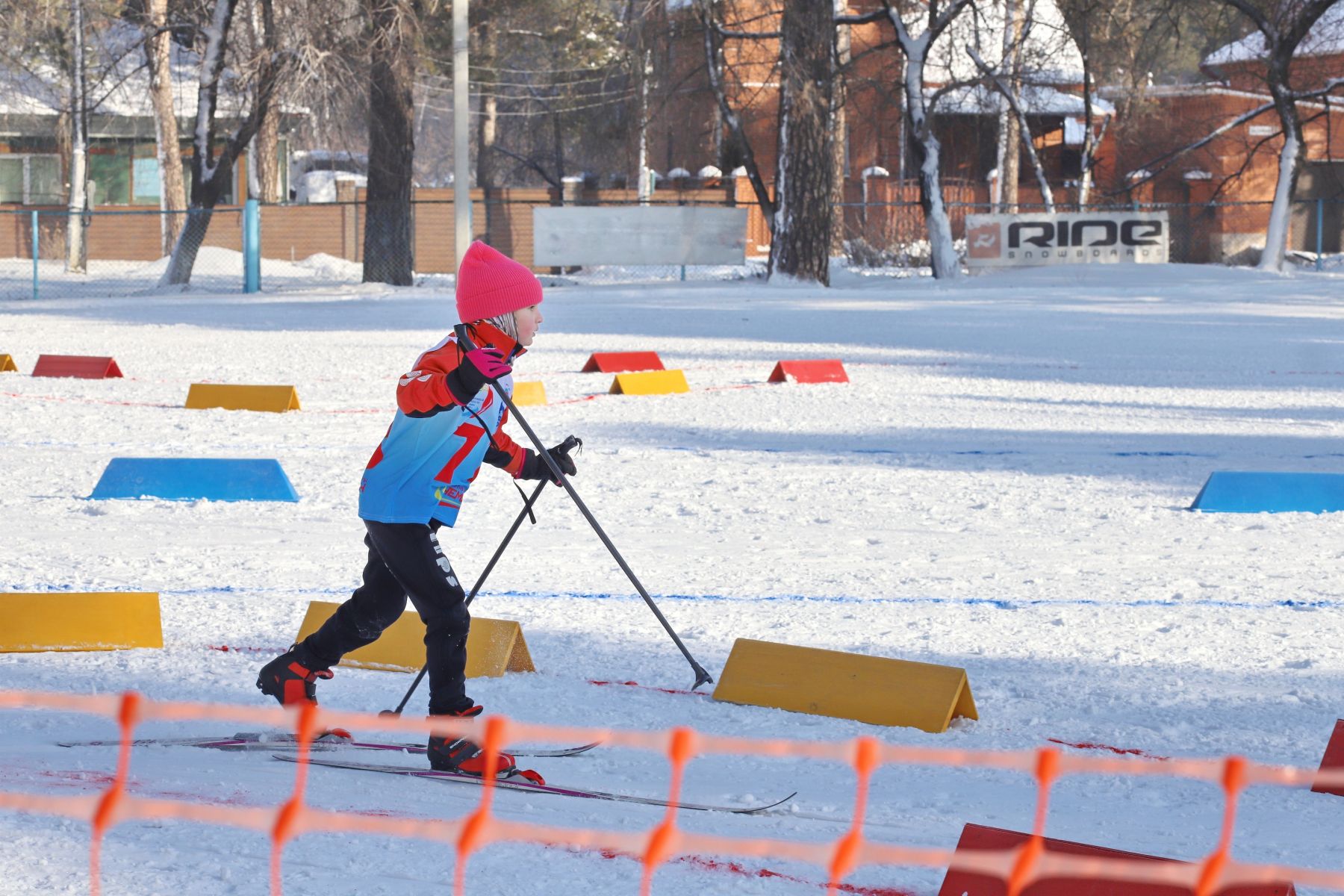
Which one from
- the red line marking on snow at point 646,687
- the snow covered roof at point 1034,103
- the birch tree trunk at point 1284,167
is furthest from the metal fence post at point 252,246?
the red line marking on snow at point 646,687

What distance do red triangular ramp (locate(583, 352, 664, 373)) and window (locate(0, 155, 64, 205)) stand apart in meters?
34.1

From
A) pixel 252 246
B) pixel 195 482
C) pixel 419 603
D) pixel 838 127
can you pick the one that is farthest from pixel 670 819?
pixel 838 127

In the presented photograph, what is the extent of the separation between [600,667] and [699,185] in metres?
37.1

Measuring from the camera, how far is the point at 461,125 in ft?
77.3

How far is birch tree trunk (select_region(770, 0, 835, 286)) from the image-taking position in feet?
85.8

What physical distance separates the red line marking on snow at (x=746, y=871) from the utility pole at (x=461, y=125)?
1982cm

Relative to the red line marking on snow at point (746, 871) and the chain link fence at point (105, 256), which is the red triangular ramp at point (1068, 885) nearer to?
the red line marking on snow at point (746, 871)

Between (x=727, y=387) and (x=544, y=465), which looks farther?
(x=727, y=387)

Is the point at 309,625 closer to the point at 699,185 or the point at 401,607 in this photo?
the point at 401,607

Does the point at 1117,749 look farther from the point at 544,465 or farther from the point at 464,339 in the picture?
the point at 464,339

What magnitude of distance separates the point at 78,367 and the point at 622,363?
476 centimetres

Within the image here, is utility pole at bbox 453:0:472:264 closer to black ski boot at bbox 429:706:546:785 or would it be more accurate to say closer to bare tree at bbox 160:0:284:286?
bare tree at bbox 160:0:284:286

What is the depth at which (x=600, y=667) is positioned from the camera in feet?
17.4

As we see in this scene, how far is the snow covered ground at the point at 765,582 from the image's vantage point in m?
3.80
